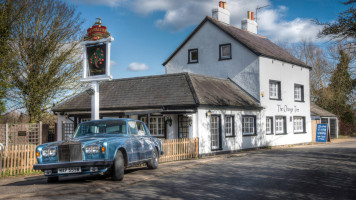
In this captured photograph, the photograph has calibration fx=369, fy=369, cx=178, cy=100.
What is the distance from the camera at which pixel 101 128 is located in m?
11.5

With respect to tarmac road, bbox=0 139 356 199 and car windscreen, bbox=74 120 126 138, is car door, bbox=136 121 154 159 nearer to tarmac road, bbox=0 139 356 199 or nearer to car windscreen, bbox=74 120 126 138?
tarmac road, bbox=0 139 356 199

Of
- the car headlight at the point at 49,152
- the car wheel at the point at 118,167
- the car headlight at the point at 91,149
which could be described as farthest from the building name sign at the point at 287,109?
the car headlight at the point at 49,152

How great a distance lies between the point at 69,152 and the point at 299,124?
76.9 ft

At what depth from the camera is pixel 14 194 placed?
8438mm

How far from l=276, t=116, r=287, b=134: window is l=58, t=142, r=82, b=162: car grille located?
19666mm

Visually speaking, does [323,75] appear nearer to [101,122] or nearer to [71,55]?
[71,55]

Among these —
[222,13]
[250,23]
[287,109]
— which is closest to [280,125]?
[287,109]

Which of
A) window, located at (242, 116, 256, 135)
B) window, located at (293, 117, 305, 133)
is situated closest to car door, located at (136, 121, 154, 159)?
window, located at (242, 116, 256, 135)

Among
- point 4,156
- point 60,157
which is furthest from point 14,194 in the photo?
point 4,156

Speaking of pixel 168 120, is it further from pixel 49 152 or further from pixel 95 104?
pixel 49 152

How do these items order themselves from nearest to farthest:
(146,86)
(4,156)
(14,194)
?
(14,194) < (4,156) < (146,86)

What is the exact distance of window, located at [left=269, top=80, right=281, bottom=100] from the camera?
26453 millimetres

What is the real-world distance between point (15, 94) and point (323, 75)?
110 ft

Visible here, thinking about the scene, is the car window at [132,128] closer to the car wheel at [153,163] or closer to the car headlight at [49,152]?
the car wheel at [153,163]
